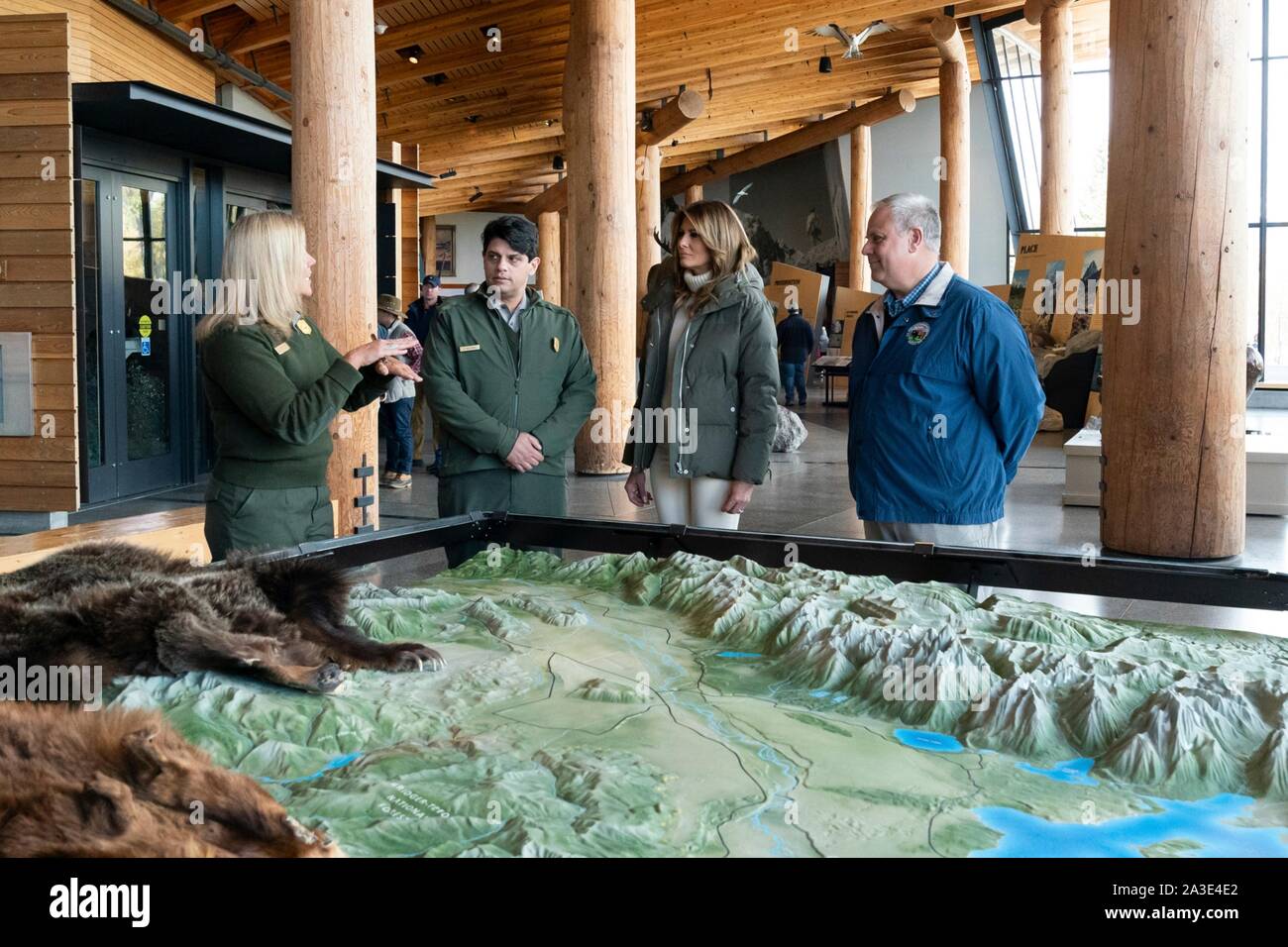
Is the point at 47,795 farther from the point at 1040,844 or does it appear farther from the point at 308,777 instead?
the point at 1040,844

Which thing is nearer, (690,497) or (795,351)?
(690,497)

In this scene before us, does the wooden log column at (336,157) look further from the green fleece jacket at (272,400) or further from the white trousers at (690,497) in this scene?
the green fleece jacket at (272,400)

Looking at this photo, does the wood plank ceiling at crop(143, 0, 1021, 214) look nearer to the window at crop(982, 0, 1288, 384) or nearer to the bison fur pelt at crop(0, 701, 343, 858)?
the window at crop(982, 0, 1288, 384)

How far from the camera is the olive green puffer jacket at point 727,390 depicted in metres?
4.18

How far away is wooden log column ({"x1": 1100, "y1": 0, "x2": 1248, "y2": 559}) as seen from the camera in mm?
5449

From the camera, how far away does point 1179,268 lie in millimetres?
5520

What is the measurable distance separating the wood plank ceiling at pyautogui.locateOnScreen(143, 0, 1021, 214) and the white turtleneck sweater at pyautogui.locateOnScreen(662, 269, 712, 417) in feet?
18.6

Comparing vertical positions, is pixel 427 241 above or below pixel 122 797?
above

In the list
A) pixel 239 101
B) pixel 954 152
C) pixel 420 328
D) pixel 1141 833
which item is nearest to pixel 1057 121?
pixel 954 152

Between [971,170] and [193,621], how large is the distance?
948 inches

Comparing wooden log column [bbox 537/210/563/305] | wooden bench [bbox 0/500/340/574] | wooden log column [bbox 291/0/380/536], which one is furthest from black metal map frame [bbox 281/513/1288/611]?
wooden log column [bbox 537/210/563/305]

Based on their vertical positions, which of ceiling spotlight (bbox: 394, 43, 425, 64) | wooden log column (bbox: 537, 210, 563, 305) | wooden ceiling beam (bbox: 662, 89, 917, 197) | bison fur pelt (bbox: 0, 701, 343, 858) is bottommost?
bison fur pelt (bbox: 0, 701, 343, 858)

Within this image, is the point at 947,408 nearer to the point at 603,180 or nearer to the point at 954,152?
the point at 603,180

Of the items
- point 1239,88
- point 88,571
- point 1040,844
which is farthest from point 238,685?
point 1239,88
